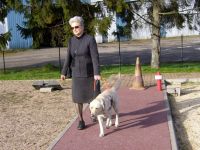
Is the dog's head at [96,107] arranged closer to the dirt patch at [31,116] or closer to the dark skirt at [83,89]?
the dark skirt at [83,89]

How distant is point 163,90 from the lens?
40.2 ft

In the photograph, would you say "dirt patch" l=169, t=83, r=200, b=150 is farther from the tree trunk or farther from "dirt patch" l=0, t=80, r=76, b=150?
the tree trunk

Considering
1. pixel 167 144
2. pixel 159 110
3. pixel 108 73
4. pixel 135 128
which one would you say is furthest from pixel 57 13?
pixel 167 144

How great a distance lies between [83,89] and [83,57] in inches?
24.4

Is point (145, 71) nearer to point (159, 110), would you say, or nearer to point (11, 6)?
point (11, 6)

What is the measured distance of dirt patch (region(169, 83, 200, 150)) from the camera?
752 centimetres

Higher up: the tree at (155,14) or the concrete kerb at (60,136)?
the tree at (155,14)

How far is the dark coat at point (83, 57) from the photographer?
7645 mm

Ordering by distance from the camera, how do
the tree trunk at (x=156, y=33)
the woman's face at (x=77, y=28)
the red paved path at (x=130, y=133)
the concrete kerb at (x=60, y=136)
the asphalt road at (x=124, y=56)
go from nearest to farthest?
the red paved path at (x=130, y=133) < the concrete kerb at (x=60, y=136) < the woman's face at (x=77, y=28) < the tree trunk at (x=156, y=33) < the asphalt road at (x=124, y=56)

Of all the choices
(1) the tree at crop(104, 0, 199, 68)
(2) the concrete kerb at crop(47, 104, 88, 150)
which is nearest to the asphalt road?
(1) the tree at crop(104, 0, 199, 68)

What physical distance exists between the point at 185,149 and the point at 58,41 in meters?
12.1

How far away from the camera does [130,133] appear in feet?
25.5

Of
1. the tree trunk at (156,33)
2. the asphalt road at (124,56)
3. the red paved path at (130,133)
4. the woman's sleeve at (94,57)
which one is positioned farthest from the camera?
the asphalt road at (124,56)

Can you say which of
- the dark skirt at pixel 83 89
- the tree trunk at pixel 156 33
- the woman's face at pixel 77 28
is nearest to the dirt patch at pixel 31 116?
the dark skirt at pixel 83 89
